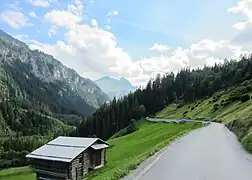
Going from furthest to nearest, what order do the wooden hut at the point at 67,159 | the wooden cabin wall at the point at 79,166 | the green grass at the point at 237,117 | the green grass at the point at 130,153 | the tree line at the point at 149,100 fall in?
the tree line at the point at 149,100
the wooden cabin wall at the point at 79,166
the wooden hut at the point at 67,159
the green grass at the point at 237,117
the green grass at the point at 130,153

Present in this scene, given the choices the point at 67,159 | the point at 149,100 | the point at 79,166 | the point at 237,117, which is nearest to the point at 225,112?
the point at 237,117

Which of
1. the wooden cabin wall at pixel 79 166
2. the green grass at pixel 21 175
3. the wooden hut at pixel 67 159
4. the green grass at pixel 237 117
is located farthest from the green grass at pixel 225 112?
the green grass at pixel 21 175

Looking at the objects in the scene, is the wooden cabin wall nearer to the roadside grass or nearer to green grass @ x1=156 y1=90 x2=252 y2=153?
the roadside grass

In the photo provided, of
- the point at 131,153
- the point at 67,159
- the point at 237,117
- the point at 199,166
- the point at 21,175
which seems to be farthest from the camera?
the point at 21,175

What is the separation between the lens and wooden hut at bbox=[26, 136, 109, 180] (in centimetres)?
4869

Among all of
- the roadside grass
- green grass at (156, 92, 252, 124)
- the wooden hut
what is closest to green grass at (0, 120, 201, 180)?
the roadside grass

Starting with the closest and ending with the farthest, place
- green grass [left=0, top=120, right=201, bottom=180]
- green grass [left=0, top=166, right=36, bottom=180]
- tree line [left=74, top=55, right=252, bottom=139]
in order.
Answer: green grass [left=0, top=120, right=201, bottom=180], green grass [left=0, top=166, right=36, bottom=180], tree line [left=74, top=55, right=252, bottom=139]

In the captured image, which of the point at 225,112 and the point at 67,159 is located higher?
the point at 225,112

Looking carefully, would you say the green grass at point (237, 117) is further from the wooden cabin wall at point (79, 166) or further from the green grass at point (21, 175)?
the green grass at point (21, 175)

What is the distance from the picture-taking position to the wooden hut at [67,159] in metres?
48.7

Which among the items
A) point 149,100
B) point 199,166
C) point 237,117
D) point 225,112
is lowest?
point 199,166

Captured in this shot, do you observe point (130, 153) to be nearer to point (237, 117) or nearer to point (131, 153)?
point (131, 153)

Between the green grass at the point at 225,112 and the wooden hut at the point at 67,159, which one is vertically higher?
the green grass at the point at 225,112

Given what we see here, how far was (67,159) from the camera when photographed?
157ft
